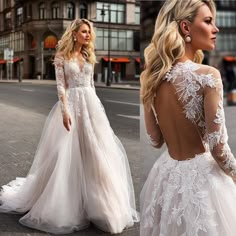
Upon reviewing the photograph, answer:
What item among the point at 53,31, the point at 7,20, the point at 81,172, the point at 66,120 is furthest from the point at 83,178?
the point at 7,20

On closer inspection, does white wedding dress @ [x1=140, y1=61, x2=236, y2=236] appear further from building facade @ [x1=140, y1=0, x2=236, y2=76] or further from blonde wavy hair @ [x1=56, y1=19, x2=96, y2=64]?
blonde wavy hair @ [x1=56, y1=19, x2=96, y2=64]

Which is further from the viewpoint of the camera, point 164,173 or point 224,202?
point 164,173

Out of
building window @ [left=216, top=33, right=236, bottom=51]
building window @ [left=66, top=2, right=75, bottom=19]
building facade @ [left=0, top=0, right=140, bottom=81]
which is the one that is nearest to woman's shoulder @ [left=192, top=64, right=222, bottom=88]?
building window @ [left=216, top=33, right=236, bottom=51]

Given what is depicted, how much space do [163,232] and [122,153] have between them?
3.91 feet

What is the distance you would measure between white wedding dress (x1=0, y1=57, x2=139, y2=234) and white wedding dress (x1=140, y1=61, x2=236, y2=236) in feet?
3.42

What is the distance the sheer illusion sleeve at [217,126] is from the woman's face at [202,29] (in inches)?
4.1

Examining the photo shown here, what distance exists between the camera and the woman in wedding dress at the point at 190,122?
112cm

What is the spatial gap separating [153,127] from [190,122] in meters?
0.21

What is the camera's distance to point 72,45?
2342 millimetres

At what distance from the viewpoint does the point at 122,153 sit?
250cm

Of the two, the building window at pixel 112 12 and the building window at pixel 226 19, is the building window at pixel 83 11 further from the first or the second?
the building window at pixel 226 19

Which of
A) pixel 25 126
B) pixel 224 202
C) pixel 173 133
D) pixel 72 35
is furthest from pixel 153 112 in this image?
pixel 25 126

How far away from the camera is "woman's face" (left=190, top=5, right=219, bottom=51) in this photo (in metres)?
1.11

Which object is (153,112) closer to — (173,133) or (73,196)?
(173,133)
